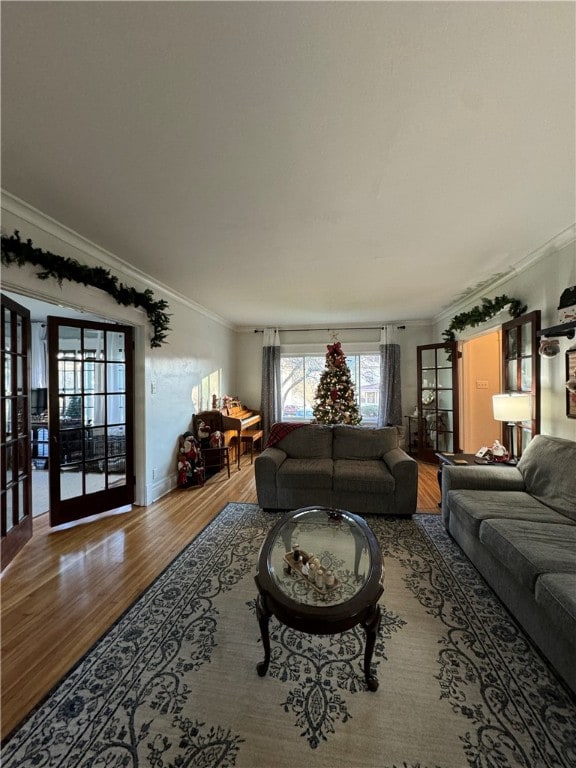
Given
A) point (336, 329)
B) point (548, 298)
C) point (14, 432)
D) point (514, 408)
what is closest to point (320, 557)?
point (514, 408)

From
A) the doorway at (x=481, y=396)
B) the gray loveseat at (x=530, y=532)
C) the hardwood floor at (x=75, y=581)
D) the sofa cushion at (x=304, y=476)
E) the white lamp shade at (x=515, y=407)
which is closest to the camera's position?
the gray loveseat at (x=530, y=532)

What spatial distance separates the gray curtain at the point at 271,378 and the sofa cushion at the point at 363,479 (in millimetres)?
3406

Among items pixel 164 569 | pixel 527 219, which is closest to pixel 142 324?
pixel 164 569

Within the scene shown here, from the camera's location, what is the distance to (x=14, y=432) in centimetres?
255

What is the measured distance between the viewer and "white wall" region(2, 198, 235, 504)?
7.58 ft

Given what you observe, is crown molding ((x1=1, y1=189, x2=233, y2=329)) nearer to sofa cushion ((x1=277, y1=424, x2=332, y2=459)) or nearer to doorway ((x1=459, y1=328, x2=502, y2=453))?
sofa cushion ((x1=277, y1=424, x2=332, y2=459))

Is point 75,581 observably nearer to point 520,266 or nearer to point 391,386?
point 520,266

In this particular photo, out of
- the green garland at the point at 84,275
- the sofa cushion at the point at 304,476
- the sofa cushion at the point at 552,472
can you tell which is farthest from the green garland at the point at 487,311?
the green garland at the point at 84,275

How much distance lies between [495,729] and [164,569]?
2.11m

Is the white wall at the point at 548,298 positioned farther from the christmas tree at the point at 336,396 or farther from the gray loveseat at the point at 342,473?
the christmas tree at the point at 336,396

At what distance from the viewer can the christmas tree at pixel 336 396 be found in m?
5.51

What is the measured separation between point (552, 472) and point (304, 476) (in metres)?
2.13

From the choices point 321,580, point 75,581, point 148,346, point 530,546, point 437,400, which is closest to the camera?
point 321,580

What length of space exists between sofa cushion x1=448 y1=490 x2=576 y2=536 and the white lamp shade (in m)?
0.77
